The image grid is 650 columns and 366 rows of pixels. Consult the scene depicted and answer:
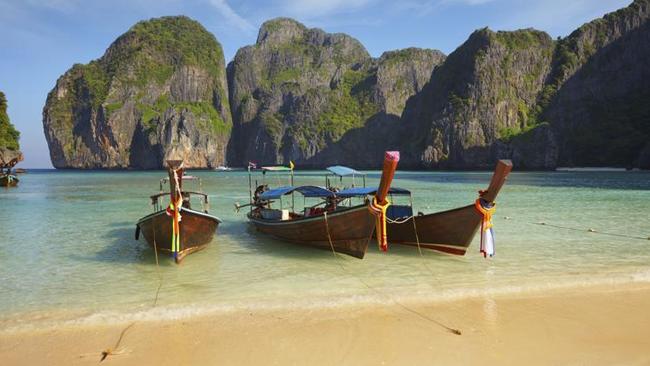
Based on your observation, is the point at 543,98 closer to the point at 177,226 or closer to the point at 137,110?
the point at 137,110

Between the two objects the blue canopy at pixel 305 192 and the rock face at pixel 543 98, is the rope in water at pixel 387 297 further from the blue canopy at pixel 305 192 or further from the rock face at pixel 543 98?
the rock face at pixel 543 98

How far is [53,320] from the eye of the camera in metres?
7.60

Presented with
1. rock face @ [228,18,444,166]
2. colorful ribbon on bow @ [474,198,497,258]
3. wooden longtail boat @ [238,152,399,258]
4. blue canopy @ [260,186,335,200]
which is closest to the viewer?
wooden longtail boat @ [238,152,399,258]

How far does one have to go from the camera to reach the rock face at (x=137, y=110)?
155 metres

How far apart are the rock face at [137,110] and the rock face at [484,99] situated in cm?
7682

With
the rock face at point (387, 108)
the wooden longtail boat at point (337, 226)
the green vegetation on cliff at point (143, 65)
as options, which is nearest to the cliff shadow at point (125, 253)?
the wooden longtail boat at point (337, 226)

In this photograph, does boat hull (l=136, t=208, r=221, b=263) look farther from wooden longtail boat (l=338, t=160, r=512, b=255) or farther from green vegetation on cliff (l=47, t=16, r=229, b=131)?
green vegetation on cliff (l=47, t=16, r=229, b=131)

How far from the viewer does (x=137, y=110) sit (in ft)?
532

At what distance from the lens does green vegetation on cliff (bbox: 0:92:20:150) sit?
7031cm

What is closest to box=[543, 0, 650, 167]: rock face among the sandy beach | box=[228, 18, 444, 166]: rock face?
box=[228, 18, 444, 166]: rock face

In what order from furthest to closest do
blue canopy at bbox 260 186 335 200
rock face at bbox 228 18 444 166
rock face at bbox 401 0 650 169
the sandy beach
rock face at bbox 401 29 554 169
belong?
rock face at bbox 228 18 444 166
rock face at bbox 401 29 554 169
rock face at bbox 401 0 650 169
blue canopy at bbox 260 186 335 200
the sandy beach

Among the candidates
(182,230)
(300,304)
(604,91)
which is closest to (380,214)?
(300,304)

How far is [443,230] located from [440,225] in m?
0.16

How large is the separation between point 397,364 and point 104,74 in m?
188
